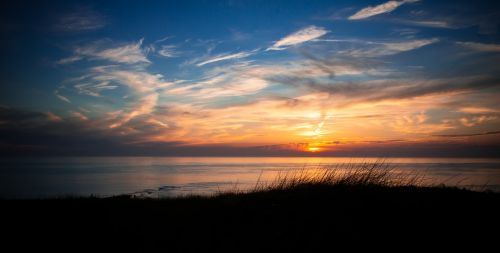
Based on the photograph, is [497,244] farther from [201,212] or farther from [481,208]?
[201,212]

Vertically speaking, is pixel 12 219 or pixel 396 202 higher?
pixel 12 219

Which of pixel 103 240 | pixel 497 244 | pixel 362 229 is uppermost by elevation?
pixel 103 240

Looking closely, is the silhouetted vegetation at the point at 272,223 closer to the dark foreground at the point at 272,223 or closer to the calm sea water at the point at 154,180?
the dark foreground at the point at 272,223

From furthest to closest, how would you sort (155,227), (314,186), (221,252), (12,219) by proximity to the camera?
(314,186)
(12,219)
(155,227)
(221,252)

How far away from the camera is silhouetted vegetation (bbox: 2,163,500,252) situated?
193 inches

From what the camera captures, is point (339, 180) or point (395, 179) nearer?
point (339, 180)

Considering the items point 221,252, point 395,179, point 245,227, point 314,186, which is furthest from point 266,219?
point 395,179

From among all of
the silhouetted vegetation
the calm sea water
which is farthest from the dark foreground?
the calm sea water

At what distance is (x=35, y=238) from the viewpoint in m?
5.29

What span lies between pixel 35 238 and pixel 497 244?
311 inches

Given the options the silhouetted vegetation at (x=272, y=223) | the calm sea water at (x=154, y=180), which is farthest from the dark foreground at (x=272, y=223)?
the calm sea water at (x=154, y=180)

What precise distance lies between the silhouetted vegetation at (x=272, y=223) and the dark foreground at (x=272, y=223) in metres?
0.02

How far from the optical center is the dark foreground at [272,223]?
4.88 m

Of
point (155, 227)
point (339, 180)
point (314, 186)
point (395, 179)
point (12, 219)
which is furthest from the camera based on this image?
point (395, 179)
